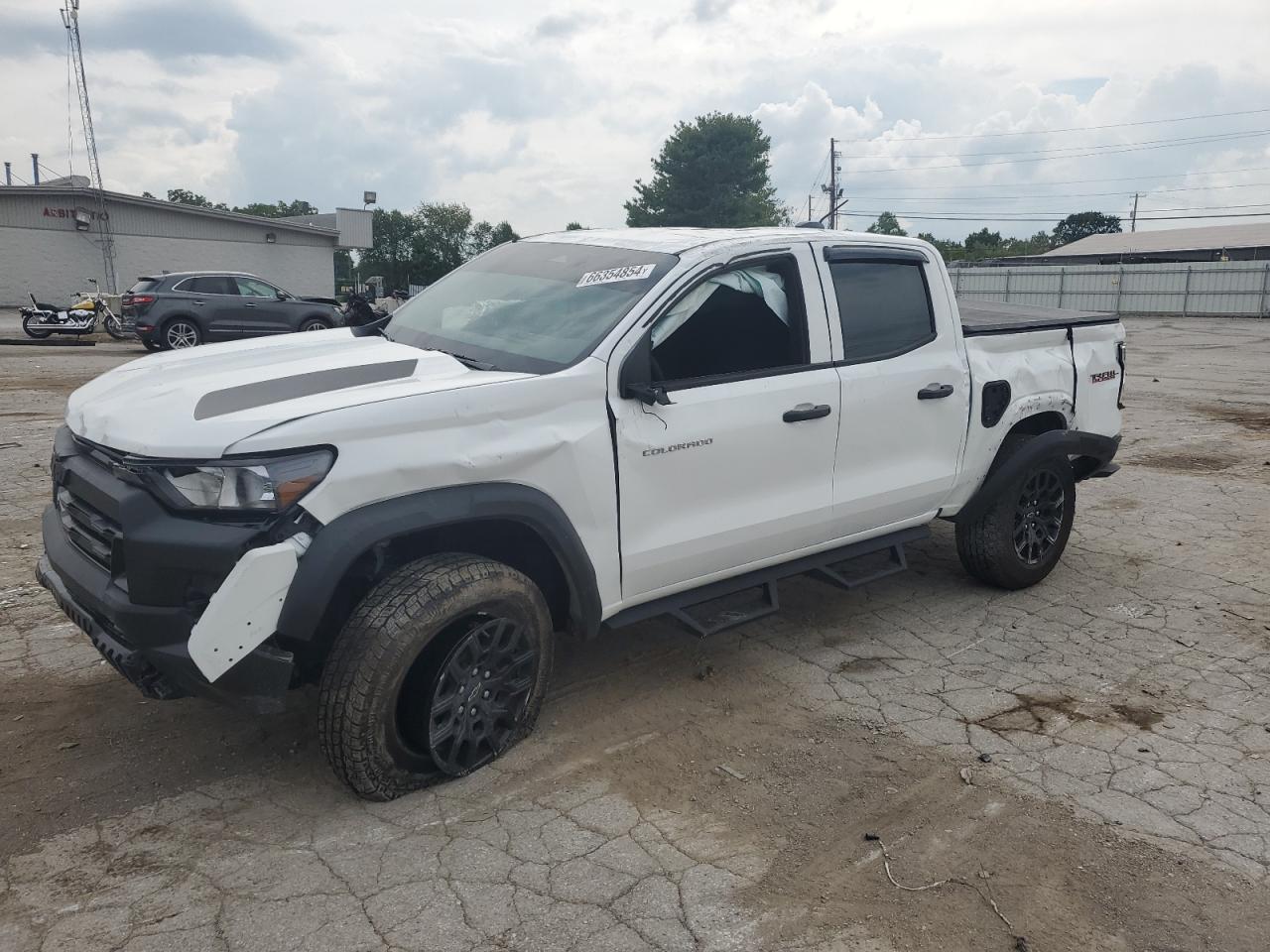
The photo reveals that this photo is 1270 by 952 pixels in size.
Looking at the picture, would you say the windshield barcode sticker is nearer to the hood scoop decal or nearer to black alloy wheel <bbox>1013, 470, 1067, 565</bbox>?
the hood scoop decal

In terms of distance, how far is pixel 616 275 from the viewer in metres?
3.96

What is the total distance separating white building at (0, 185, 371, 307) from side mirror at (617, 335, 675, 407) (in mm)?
33850

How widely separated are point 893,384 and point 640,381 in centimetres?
146

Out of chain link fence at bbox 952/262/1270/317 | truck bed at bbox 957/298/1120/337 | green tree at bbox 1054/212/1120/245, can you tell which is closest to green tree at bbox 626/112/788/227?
chain link fence at bbox 952/262/1270/317

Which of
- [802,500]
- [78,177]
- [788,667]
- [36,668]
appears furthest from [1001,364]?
[78,177]

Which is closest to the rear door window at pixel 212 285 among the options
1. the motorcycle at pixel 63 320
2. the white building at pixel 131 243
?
the motorcycle at pixel 63 320

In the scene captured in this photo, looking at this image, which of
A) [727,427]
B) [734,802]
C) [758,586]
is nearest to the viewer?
[734,802]

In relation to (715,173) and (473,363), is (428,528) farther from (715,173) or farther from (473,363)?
(715,173)

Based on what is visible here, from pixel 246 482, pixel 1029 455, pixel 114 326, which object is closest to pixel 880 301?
pixel 1029 455

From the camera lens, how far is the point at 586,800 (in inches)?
132

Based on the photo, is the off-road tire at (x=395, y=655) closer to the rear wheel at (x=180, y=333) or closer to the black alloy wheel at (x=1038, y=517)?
the black alloy wheel at (x=1038, y=517)

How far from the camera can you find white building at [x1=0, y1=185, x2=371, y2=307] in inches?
1232

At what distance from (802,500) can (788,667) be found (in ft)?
2.62

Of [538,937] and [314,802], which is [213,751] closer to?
[314,802]
